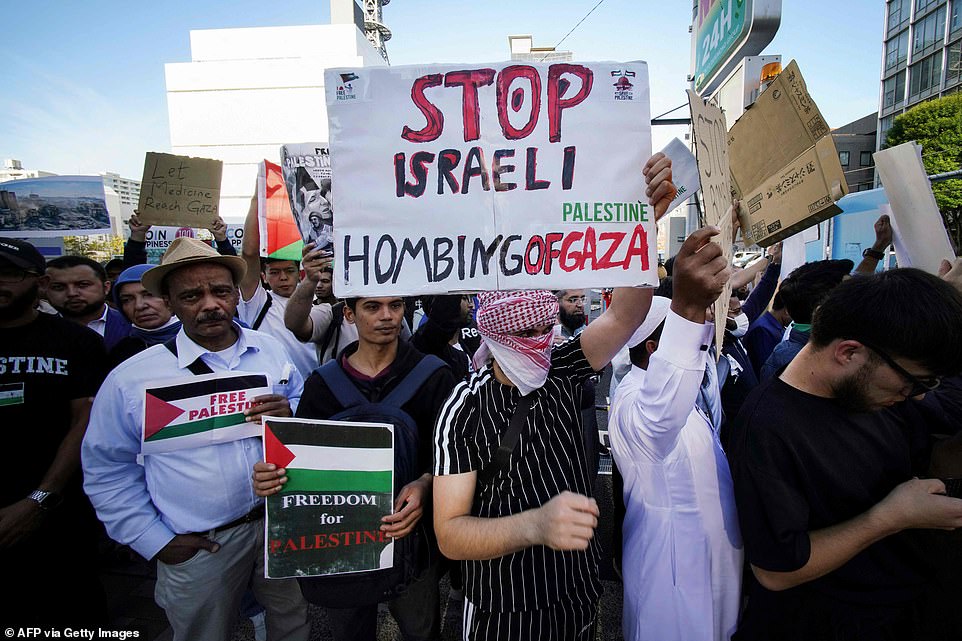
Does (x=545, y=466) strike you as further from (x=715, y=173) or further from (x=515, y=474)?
(x=715, y=173)

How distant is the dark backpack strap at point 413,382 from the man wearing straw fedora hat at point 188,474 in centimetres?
57

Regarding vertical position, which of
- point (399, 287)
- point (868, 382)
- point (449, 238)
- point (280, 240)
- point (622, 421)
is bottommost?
point (622, 421)

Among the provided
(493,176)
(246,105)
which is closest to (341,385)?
(493,176)

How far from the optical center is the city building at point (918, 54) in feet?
128

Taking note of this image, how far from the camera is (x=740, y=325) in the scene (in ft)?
12.5

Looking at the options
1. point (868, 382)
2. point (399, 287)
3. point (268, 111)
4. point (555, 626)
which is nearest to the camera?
point (868, 382)

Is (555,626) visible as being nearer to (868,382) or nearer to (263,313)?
(868,382)

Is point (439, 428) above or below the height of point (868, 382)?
below

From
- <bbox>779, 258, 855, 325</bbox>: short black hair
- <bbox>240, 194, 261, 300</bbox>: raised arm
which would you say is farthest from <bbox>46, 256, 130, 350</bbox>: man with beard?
<bbox>779, 258, 855, 325</bbox>: short black hair

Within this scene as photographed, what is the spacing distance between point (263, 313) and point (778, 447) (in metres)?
3.62

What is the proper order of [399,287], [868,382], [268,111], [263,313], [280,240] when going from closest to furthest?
1. [868,382]
2. [399,287]
3. [280,240]
4. [263,313]
5. [268,111]

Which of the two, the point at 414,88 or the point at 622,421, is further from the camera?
the point at 622,421

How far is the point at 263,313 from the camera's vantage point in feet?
12.7

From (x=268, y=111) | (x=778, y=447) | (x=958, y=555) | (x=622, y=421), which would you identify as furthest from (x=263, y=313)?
(x=268, y=111)
